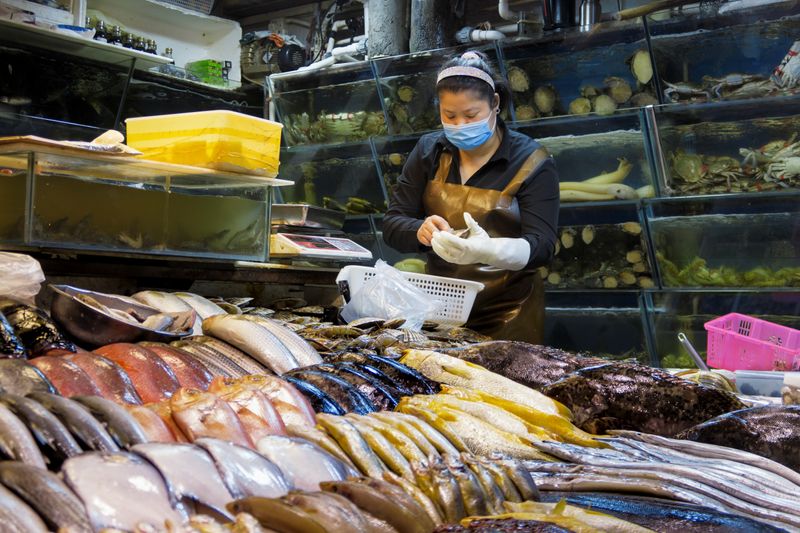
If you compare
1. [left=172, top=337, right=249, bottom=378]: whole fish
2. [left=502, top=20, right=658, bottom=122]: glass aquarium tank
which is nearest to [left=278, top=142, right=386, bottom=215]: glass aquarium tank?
[left=502, top=20, right=658, bottom=122]: glass aquarium tank

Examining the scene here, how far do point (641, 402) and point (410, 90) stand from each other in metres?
5.17

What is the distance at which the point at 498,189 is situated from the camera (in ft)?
15.4

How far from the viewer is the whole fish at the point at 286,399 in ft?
6.11

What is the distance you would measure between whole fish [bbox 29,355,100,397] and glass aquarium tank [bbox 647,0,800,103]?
5022mm

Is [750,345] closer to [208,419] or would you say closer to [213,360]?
[213,360]

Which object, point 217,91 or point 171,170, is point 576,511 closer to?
point 171,170

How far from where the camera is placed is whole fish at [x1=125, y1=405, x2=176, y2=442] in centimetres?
162

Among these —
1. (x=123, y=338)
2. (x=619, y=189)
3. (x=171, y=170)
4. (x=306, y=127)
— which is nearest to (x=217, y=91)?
(x=306, y=127)

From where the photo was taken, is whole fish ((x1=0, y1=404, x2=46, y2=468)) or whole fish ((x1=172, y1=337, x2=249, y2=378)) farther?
whole fish ((x1=172, y1=337, x2=249, y2=378))

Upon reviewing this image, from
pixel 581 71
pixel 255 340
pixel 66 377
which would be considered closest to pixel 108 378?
pixel 66 377

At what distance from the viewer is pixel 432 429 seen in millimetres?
1917

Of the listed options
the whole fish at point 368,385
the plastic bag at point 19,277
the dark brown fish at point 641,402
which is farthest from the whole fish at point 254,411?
the plastic bag at point 19,277

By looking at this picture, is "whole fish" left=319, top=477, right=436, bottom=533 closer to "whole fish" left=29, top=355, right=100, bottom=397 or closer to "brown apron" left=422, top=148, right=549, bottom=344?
"whole fish" left=29, top=355, right=100, bottom=397

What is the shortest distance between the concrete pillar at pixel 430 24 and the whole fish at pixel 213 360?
5.29 metres
